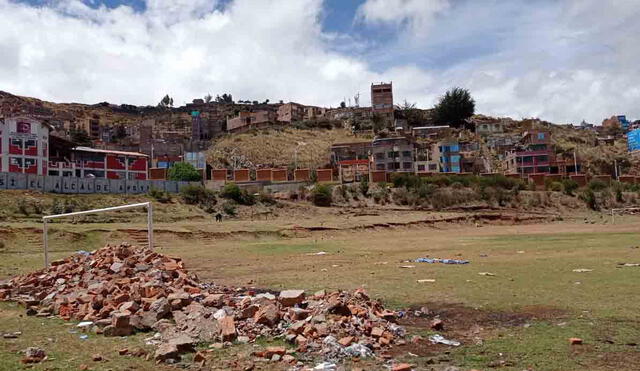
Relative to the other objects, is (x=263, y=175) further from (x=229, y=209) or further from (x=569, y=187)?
(x=569, y=187)

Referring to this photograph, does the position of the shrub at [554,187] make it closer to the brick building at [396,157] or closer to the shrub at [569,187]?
the shrub at [569,187]

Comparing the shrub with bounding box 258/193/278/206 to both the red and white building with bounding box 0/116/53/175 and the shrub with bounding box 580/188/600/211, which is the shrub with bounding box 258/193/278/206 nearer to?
the red and white building with bounding box 0/116/53/175

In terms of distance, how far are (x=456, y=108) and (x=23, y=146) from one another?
4079 inches

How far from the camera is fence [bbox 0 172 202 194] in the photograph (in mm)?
56412

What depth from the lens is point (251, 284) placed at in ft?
57.3

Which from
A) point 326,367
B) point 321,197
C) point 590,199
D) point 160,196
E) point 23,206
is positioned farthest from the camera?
point 590,199

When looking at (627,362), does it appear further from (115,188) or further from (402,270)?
(115,188)

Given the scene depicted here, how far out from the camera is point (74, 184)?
2356 inches

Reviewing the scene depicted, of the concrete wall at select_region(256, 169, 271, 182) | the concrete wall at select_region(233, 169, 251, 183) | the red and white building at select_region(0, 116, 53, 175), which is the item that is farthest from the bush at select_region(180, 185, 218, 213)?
the red and white building at select_region(0, 116, 53, 175)

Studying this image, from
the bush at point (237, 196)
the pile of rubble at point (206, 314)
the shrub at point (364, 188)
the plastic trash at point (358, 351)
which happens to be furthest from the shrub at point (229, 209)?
the plastic trash at point (358, 351)

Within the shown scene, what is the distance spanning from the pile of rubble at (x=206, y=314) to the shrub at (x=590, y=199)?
72728 millimetres

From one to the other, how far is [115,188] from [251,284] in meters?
50.2

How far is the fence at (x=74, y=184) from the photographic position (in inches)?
2221

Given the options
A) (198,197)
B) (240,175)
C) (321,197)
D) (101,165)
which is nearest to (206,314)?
(198,197)
